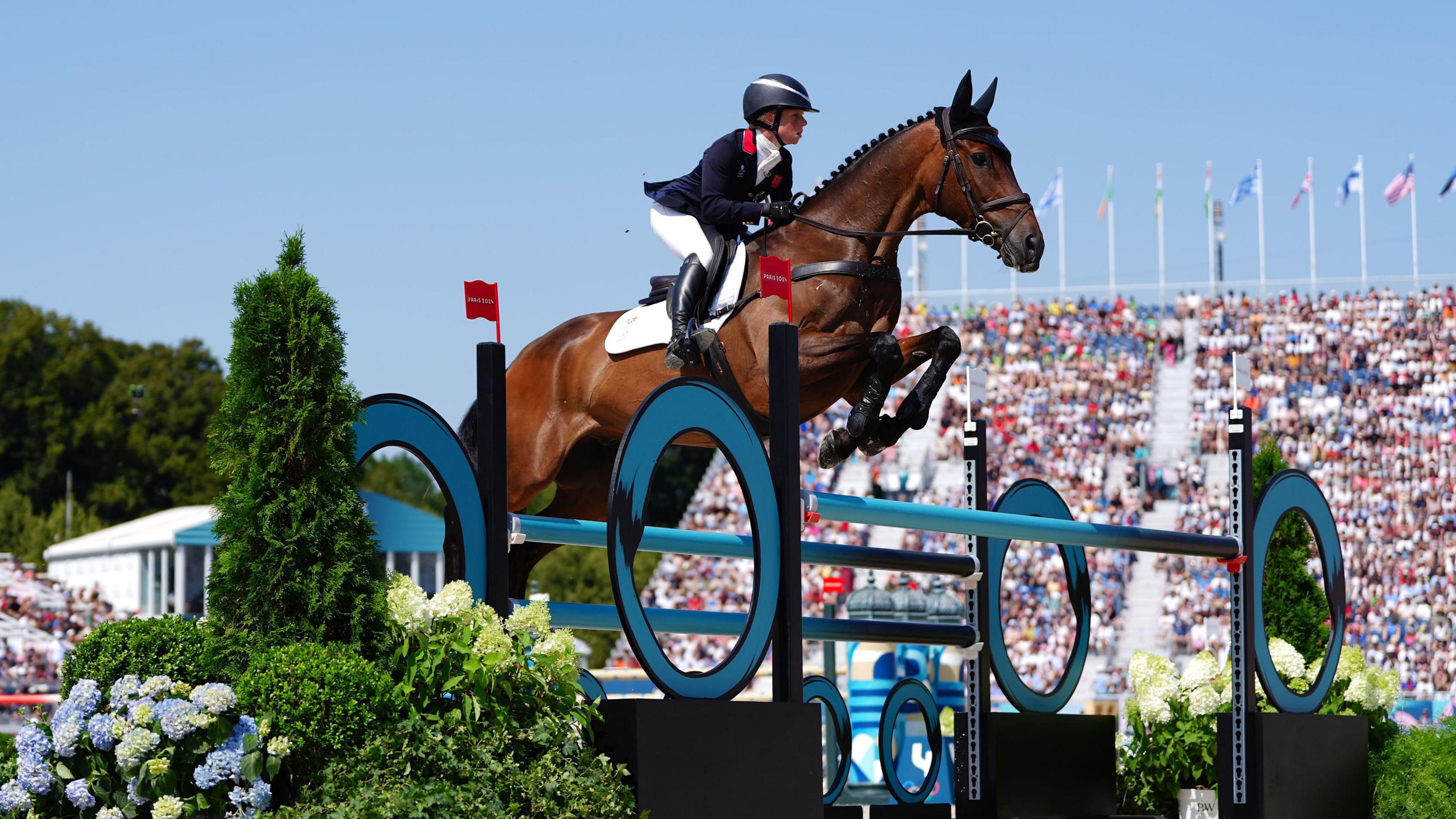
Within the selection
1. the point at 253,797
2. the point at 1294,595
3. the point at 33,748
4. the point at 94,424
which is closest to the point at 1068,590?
the point at 1294,595

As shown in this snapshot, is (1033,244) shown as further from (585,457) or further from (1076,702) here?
(1076,702)

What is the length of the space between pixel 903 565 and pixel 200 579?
26148 mm

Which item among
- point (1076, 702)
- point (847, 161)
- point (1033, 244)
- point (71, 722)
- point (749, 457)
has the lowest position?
point (1076, 702)

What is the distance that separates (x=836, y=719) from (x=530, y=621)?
1.83 meters

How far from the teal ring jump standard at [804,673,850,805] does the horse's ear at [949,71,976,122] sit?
7.04 ft

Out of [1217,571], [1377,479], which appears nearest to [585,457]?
[1217,571]

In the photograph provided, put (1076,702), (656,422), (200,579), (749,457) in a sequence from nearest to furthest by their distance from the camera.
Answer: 1. (656,422)
2. (749,457)
3. (1076,702)
4. (200,579)

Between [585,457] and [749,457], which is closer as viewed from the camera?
[749,457]

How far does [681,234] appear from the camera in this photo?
6043 mm

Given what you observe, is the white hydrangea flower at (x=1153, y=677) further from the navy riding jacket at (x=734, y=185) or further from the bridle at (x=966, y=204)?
the navy riding jacket at (x=734, y=185)

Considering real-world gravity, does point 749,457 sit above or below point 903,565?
above

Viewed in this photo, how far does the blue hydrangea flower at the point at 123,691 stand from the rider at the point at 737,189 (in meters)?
2.72

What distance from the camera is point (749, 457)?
4.34 meters

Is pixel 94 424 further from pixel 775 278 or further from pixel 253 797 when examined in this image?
pixel 253 797
